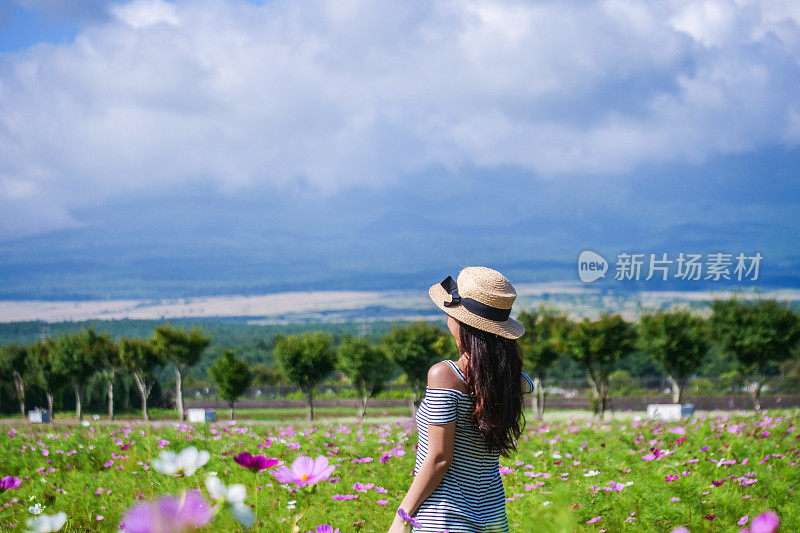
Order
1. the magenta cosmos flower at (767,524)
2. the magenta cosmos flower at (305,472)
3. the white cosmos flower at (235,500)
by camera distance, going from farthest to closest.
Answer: the magenta cosmos flower at (305,472) → the white cosmos flower at (235,500) → the magenta cosmos flower at (767,524)

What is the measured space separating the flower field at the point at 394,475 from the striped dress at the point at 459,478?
0.42 metres

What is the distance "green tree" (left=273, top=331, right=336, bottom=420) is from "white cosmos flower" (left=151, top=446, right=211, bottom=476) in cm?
3531

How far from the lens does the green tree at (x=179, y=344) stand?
37875 millimetres

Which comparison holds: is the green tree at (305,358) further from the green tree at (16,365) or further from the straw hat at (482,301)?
the straw hat at (482,301)

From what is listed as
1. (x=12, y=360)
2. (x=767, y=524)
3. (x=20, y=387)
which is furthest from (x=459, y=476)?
(x=20, y=387)

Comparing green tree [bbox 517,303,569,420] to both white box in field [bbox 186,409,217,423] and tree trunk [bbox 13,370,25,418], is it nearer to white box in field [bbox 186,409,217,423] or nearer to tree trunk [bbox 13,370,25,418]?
white box in field [bbox 186,409,217,423]

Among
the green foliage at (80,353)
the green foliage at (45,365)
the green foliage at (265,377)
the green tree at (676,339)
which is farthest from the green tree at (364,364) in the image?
the green foliage at (265,377)

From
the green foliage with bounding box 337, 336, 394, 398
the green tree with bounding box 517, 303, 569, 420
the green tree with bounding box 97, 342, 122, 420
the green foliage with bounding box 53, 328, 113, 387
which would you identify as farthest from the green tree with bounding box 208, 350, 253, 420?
the green tree with bounding box 517, 303, 569, 420

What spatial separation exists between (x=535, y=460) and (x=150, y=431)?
4.41 metres

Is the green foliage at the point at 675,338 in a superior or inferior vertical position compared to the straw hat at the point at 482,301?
inferior

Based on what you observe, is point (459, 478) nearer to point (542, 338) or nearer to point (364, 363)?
point (542, 338)

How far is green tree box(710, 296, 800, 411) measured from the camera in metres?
31.5

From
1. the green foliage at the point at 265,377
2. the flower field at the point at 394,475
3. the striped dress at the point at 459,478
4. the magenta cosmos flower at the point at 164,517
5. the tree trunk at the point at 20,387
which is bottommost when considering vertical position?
the green foliage at the point at 265,377

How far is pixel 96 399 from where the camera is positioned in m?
50.1
